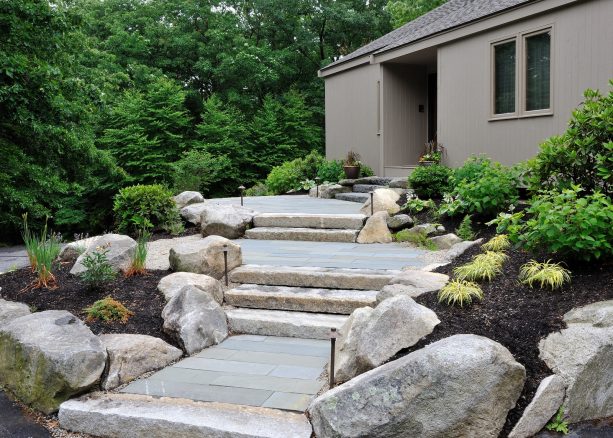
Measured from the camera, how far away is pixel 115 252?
591 cm

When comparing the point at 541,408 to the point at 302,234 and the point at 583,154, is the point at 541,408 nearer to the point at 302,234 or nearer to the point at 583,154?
the point at 583,154

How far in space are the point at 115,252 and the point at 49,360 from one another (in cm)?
227

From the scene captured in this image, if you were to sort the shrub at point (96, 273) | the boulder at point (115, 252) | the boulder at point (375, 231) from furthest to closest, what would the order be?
the boulder at point (375, 231)
the boulder at point (115, 252)
the shrub at point (96, 273)

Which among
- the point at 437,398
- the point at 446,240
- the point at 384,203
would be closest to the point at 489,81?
the point at 384,203

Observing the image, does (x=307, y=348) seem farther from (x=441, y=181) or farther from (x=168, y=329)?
(x=441, y=181)

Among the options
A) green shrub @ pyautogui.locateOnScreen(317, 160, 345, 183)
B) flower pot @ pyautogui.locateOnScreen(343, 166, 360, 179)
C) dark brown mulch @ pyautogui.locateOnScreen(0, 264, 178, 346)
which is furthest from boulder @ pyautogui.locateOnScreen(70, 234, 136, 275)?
green shrub @ pyautogui.locateOnScreen(317, 160, 345, 183)

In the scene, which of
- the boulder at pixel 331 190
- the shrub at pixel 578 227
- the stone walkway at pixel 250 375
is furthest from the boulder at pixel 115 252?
the boulder at pixel 331 190

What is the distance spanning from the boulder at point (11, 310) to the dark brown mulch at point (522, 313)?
3.17 metres

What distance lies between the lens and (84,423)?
3.54 metres

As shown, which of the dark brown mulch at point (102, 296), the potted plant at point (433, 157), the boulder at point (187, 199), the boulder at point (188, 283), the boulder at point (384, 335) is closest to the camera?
the boulder at point (384, 335)

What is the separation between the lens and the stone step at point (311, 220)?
8203mm

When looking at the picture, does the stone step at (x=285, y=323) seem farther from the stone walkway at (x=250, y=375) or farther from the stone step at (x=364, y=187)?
the stone step at (x=364, y=187)

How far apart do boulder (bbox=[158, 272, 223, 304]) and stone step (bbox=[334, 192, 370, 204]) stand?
5.95 meters

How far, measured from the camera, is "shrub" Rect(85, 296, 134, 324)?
466cm
